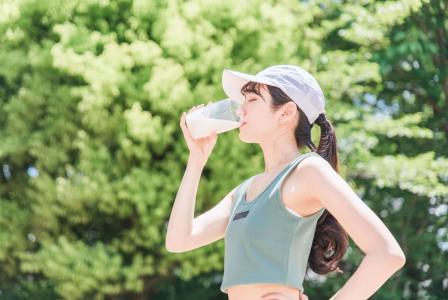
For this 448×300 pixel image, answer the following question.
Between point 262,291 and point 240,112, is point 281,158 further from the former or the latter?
point 262,291

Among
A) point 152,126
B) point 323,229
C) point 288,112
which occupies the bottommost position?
point 152,126

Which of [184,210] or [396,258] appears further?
[184,210]

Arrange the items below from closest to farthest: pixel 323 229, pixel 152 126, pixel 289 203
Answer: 1. pixel 289 203
2. pixel 323 229
3. pixel 152 126

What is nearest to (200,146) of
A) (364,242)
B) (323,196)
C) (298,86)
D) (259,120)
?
(259,120)

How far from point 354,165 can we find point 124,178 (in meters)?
2.70

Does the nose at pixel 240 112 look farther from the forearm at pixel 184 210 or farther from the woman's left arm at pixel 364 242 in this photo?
the woman's left arm at pixel 364 242

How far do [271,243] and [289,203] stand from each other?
0.12m

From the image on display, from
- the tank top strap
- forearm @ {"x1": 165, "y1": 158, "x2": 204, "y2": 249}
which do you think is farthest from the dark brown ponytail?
forearm @ {"x1": 165, "y1": 158, "x2": 204, "y2": 249}

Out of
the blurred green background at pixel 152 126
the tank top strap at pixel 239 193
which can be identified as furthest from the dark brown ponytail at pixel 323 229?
the blurred green background at pixel 152 126

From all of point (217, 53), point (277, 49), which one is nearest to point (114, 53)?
point (217, 53)

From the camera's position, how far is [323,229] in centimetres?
238

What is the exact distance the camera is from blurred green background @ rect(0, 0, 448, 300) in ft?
29.6

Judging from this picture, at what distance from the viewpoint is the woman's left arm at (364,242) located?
6.61 ft

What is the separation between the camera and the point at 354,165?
32.5 feet
